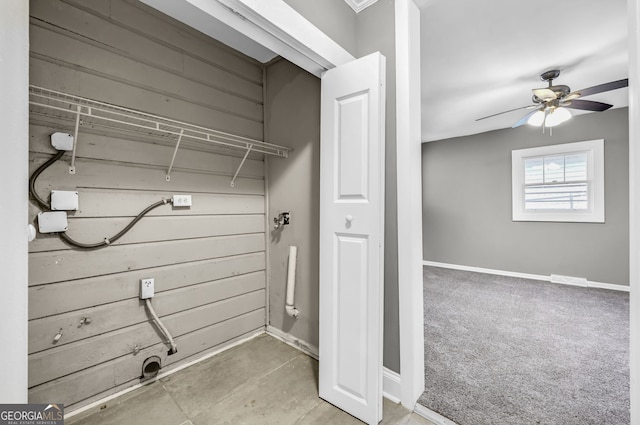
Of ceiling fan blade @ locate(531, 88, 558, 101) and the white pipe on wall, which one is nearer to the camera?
the white pipe on wall

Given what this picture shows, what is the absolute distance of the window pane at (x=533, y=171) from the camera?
13.4ft

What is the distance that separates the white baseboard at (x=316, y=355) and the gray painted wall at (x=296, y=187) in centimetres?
4

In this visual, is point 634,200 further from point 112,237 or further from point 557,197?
point 557,197

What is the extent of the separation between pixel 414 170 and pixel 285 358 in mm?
1609

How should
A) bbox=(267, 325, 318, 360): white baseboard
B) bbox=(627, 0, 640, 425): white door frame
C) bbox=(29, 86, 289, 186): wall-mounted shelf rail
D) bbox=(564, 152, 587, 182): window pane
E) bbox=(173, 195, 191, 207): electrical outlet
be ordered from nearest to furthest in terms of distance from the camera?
bbox=(627, 0, 640, 425): white door frame < bbox=(29, 86, 289, 186): wall-mounted shelf rail < bbox=(173, 195, 191, 207): electrical outlet < bbox=(267, 325, 318, 360): white baseboard < bbox=(564, 152, 587, 182): window pane

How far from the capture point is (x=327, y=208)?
5.17 ft

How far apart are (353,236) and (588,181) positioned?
4.33m

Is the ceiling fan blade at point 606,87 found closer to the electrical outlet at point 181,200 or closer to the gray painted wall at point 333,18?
the gray painted wall at point 333,18

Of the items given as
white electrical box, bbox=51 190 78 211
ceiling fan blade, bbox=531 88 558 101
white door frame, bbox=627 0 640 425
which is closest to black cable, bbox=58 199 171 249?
white electrical box, bbox=51 190 78 211

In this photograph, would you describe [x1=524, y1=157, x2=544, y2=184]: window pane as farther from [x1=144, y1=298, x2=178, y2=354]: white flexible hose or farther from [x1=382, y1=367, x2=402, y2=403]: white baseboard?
[x1=144, y1=298, x2=178, y2=354]: white flexible hose

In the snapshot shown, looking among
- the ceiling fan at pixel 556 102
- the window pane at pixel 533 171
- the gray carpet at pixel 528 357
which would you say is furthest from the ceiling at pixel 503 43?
the gray carpet at pixel 528 357

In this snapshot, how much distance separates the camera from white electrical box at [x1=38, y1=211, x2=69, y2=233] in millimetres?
1293

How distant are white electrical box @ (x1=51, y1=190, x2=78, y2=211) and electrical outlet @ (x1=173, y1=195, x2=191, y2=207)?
1.62ft

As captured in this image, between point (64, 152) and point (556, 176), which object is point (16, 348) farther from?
point (556, 176)
